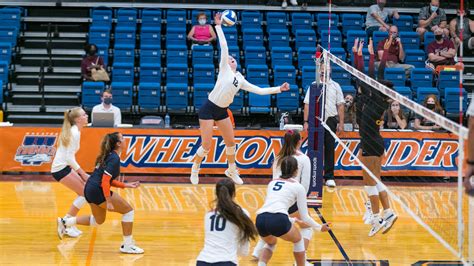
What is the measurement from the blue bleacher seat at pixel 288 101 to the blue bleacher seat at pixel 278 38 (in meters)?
2.64

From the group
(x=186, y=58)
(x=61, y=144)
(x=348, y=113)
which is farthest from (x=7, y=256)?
(x=186, y=58)

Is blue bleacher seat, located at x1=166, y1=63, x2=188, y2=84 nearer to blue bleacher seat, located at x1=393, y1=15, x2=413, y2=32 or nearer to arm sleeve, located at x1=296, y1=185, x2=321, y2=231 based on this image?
blue bleacher seat, located at x1=393, y1=15, x2=413, y2=32

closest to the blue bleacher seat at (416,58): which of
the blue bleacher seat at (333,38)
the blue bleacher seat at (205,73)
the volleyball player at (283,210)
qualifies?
the blue bleacher seat at (333,38)

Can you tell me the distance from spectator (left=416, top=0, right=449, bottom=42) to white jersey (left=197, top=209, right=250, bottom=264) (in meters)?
15.2

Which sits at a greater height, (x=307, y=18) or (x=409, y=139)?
(x=307, y=18)

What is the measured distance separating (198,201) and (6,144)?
4.59 m

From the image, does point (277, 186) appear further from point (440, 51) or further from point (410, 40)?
point (410, 40)

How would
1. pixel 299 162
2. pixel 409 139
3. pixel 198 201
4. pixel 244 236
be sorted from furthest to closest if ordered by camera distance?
1. pixel 409 139
2. pixel 198 201
3. pixel 299 162
4. pixel 244 236

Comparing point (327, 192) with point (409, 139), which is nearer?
point (327, 192)

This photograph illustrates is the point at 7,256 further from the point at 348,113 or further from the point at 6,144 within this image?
the point at 348,113

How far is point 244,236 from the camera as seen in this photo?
28.1 feet

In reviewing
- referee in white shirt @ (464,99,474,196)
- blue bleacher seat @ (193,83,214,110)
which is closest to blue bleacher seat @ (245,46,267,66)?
blue bleacher seat @ (193,83,214,110)

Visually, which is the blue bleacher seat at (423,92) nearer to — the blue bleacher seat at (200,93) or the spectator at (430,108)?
the spectator at (430,108)

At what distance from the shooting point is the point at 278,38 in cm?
2222
